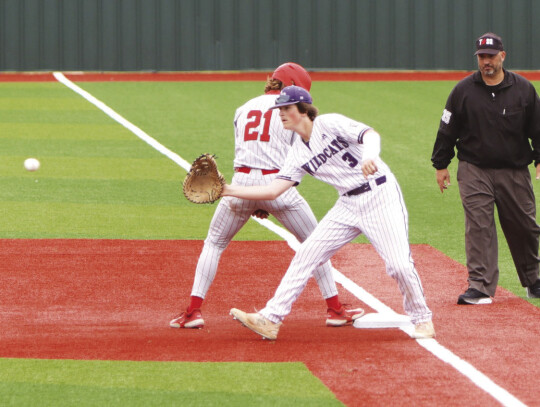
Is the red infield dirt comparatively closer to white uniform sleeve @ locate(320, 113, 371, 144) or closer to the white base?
the white base

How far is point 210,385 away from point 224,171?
31.1 feet

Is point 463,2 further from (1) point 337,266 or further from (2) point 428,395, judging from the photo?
(2) point 428,395

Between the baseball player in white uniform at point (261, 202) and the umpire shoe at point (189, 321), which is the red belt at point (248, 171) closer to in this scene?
the baseball player in white uniform at point (261, 202)

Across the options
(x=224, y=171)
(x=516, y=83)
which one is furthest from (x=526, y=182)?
(x=224, y=171)

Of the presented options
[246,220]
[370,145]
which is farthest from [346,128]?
[246,220]

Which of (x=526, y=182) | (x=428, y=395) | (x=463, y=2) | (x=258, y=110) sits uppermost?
(x=463, y=2)

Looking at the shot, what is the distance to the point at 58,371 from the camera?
6.40 m

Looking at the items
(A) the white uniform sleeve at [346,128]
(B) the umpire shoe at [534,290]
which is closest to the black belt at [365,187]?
(A) the white uniform sleeve at [346,128]

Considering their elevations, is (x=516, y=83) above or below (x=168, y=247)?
above

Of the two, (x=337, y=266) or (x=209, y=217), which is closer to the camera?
(x=337, y=266)

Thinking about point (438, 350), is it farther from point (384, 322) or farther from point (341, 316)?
point (341, 316)

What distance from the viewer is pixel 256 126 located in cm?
758

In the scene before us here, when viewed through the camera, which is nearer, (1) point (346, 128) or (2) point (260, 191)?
(1) point (346, 128)

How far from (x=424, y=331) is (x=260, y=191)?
4.55ft
